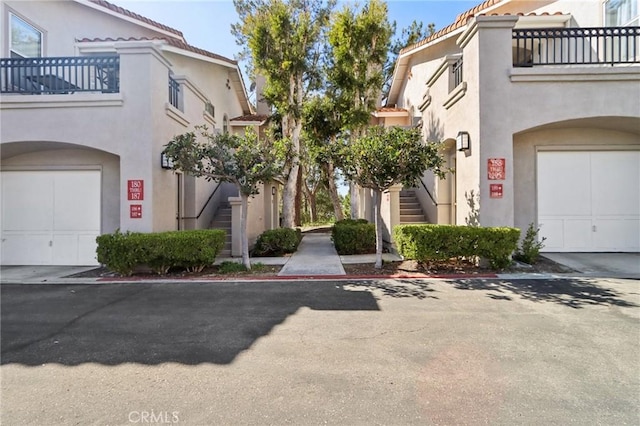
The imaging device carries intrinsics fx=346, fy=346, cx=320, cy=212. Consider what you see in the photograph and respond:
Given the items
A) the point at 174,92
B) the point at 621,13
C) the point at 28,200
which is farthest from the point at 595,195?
the point at 28,200

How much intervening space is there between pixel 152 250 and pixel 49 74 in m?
5.75

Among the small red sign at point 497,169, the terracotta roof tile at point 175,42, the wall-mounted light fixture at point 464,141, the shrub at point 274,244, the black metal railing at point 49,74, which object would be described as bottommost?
the shrub at point 274,244

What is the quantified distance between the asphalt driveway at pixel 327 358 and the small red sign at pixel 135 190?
9.53 ft

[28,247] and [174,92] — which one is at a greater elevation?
[174,92]

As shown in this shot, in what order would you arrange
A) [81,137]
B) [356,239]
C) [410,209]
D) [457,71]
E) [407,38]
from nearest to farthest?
1. [81,137]
2. [457,71]
3. [356,239]
4. [410,209]
5. [407,38]

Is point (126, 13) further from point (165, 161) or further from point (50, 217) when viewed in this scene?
point (50, 217)

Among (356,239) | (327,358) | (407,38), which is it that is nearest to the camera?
(327,358)

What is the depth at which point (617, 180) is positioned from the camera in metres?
9.45

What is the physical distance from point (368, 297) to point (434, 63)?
1230cm

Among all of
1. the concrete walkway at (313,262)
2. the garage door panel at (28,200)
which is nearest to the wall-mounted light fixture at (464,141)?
the concrete walkway at (313,262)

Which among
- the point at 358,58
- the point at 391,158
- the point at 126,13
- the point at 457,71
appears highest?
the point at 126,13

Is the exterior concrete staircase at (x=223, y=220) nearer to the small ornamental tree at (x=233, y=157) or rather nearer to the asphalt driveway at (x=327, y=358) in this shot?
the small ornamental tree at (x=233, y=157)

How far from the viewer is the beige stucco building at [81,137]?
862 cm

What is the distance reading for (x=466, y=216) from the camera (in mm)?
9336
